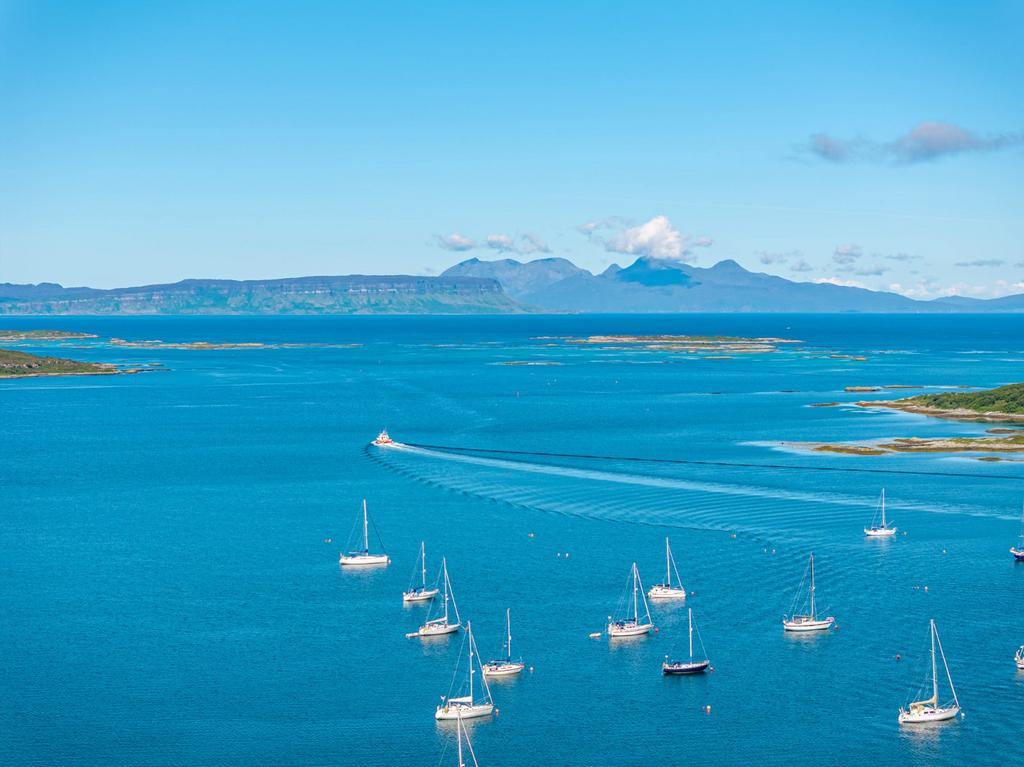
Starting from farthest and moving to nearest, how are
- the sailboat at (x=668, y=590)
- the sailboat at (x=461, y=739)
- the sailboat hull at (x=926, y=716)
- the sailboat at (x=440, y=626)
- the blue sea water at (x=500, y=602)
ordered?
the sailboat at (x=668, y=590) → the sailboat at (x=440, y=626) → the sailboat hull at (x=926, y=716) → the blue sea water at (x=500, y=602) → the sailboat at (x=461, y=739)

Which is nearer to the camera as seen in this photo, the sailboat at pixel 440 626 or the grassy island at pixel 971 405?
the sailboat at pixel 440 626

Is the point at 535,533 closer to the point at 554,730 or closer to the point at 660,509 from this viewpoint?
the point at 660,509

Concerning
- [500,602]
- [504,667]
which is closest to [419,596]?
[500,602]

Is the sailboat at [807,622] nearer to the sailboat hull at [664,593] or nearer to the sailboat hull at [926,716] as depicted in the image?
the sailboat hull at [664,593]

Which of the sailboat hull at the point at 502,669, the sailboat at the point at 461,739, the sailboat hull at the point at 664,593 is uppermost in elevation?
the sailboat hull at the point at 664,593

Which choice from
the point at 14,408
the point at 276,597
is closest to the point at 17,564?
the point at 276,597

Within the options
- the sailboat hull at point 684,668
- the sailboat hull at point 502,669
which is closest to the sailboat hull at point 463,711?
the sailboat hull at point 502,669

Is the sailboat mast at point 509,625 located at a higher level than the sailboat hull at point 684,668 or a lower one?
higher

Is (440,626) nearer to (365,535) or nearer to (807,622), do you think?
(365,535)

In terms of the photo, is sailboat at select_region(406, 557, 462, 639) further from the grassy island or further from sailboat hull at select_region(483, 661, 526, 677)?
the grassy island
